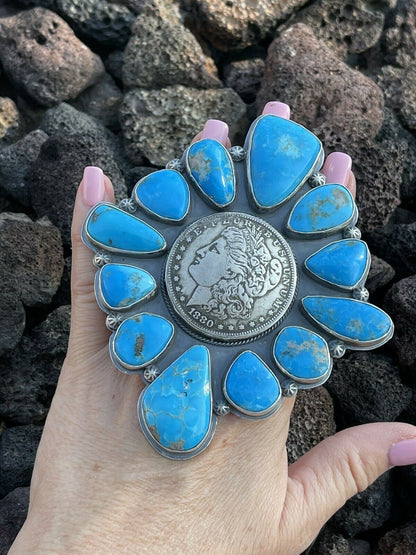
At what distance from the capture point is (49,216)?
2279 mm

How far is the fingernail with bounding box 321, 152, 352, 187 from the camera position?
181 cm

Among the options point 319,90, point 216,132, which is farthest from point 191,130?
point 216,132

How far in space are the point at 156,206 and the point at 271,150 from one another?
1.19 ft

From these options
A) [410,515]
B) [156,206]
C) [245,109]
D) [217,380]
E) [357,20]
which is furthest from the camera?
[357,20]

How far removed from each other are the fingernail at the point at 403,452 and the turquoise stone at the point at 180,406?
1.79 ft

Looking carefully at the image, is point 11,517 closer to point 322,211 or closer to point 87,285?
point 87,285

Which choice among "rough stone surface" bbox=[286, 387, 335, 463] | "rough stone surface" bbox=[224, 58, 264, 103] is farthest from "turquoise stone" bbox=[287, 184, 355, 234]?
"rough stone surface" bbox=[224, 58, 264, 103]

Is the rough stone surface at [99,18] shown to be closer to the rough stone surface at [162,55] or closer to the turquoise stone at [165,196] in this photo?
the rough stone surface at [162,55]

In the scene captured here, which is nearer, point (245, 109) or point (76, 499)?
point (76, 499)

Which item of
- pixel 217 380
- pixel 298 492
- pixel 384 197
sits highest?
pixel 384 197

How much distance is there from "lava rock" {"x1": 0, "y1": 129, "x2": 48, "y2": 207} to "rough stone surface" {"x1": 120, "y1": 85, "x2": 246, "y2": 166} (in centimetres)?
38

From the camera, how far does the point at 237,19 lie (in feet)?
8.55

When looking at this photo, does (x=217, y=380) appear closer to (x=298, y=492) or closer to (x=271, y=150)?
(x=298, y=492)

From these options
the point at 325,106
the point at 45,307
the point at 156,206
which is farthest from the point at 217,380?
the point at 325,106
